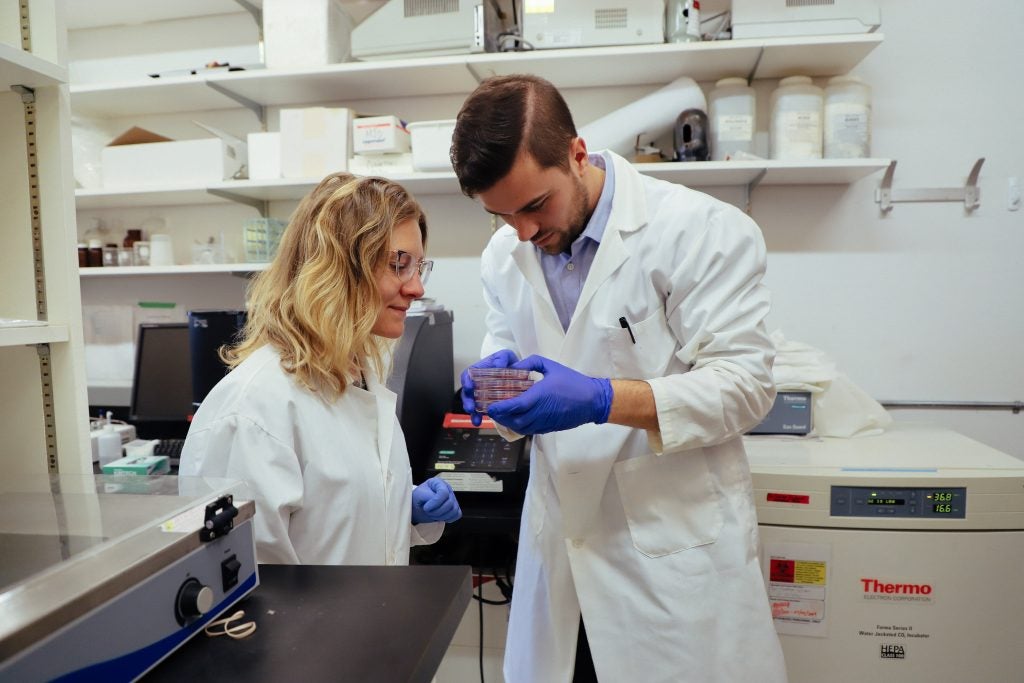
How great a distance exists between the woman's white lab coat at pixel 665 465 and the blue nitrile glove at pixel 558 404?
0.36 feet

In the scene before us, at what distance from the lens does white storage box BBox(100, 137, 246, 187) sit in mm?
2180

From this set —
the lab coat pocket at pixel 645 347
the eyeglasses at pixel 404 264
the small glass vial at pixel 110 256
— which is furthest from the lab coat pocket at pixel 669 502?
the small glass vial at pixel 110 256

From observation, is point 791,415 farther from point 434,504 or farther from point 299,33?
point 299,33

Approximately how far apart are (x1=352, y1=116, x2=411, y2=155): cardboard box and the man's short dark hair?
921mm

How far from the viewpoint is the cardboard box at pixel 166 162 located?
2.18 m

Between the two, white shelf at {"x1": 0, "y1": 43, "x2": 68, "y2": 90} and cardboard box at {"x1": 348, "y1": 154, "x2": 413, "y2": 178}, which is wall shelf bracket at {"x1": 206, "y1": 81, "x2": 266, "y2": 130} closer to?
cardboard box at {"x1": 348, "y1": 154, "x2": 413, "y2": 178}

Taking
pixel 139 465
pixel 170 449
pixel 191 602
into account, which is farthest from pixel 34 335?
pixel 170 449

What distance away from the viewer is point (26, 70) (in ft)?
2.55

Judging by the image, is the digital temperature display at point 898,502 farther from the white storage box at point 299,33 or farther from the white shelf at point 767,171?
the white storage box at point 299,33

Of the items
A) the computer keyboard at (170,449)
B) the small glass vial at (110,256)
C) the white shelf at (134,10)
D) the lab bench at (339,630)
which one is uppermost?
the white shelf at (134,10)

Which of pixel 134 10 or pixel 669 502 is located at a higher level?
pixel 134 10

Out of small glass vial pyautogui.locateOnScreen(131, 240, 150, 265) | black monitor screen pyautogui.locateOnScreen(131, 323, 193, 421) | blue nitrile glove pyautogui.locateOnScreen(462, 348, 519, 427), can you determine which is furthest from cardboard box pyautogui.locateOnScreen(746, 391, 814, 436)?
small glass vial pyautogui.locateOnScreen(131, 240, 150, 265)

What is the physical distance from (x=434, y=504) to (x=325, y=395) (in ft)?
1.06

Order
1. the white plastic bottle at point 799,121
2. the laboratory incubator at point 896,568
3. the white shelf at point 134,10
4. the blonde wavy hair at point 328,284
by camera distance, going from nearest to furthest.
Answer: the blonde wavy hair at point 328,284 < the laboratory incubator at point 896,568 < the white plastic bottle at point 799,121 < the white shelf at point 134,10
